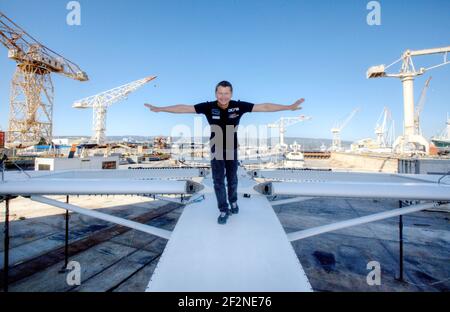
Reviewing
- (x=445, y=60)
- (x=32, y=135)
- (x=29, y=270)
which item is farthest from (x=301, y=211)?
(x=32, y=135)

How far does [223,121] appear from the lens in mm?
3691

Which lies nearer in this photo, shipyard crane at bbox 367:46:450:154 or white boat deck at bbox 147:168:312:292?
white boat deck at bbox 147:168:312:292

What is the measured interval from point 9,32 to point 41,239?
53.6 m

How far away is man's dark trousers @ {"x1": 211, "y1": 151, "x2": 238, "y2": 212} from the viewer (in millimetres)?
3500

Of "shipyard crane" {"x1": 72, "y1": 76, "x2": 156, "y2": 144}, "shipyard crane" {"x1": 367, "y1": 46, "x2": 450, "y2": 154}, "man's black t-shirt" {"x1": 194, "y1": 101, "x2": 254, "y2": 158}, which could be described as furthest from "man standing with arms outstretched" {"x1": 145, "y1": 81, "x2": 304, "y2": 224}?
"shipyard crane" {"x1": 72, "y1": 76, "x2": 156, "y2": 144}

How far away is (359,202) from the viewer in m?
18.2

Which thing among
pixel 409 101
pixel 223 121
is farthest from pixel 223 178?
pixel 409 101

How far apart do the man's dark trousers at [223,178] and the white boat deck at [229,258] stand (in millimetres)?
330

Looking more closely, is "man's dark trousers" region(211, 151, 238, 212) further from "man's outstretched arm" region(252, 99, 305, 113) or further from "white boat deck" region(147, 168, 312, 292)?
"man's outstretched arm" region(252, 99, 305, 113)

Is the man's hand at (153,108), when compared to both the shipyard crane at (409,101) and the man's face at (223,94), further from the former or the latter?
the shipyard crane at (409,101)

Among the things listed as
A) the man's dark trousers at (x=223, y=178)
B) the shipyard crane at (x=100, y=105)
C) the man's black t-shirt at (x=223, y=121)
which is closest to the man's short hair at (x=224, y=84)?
the man's black t-shirt at (x=223, y=121)

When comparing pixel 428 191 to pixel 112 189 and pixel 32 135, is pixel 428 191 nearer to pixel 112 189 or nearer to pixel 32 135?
pixel 112 189

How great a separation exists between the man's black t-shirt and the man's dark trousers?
0.19 m

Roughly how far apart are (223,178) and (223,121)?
106cm
